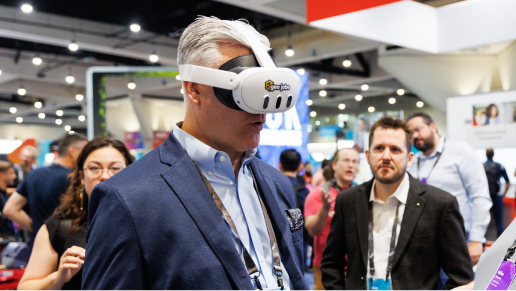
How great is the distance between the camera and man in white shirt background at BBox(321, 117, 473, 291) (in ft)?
7.11

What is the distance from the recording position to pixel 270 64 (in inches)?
42.5

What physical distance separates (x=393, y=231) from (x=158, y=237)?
155 cm

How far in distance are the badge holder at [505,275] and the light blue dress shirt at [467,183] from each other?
3.12 meters

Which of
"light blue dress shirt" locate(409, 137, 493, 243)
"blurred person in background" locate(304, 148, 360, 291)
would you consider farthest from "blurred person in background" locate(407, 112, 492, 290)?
"blurred person in background" locate(304, 148, 360, 291)

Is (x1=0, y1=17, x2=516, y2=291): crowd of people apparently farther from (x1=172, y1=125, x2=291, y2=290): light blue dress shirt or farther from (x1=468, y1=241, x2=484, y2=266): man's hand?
(x1=468, y1=241, x2=484, y2=266): man's hand

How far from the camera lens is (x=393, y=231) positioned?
2.22m

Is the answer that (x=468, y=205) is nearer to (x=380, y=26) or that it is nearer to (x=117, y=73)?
(x=380, y=26)

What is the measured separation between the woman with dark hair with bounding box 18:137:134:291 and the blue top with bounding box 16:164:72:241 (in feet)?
4.37

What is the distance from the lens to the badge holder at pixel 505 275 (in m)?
0.86

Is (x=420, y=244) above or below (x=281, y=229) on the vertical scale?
below

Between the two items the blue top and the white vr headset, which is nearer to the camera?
the white vr headset

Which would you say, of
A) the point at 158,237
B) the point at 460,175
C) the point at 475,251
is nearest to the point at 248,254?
the point at 158,237

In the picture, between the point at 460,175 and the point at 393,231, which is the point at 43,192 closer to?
the point at 393,231

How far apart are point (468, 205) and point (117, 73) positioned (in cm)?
323
